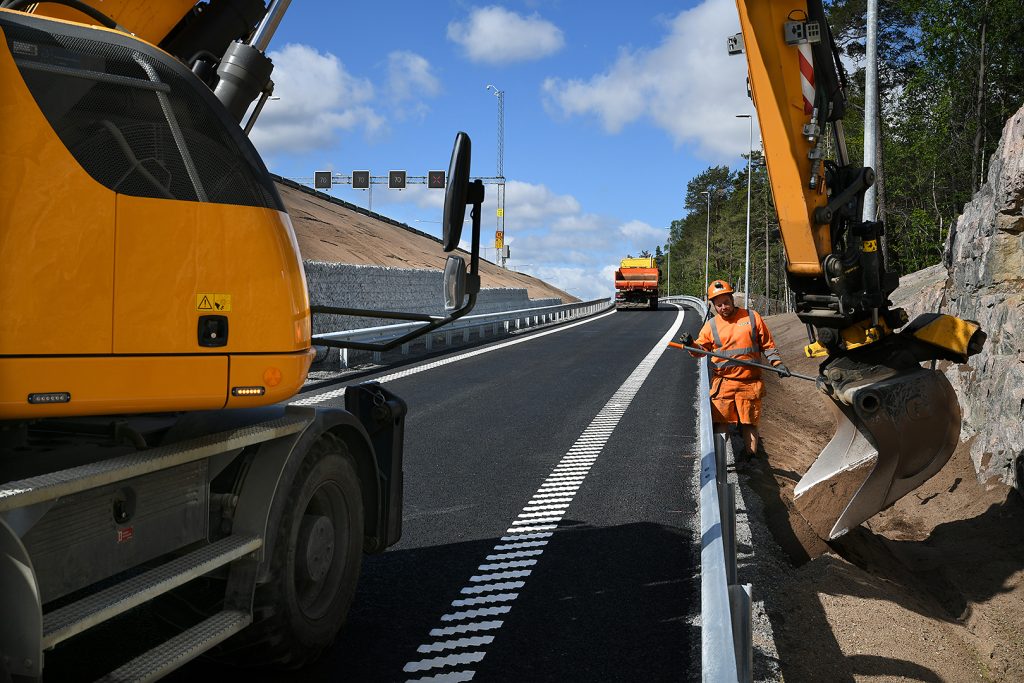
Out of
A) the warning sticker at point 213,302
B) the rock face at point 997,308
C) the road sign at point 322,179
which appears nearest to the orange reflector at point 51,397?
the warning sticker at point 213,302

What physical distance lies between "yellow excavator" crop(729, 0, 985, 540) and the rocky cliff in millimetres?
2467

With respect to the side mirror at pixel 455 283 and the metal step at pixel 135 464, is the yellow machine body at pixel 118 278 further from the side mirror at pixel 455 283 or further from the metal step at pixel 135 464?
the side mirror at pixel 455 283

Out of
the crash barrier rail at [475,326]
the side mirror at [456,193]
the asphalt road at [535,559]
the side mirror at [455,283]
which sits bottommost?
the asphalt road at [535,559]

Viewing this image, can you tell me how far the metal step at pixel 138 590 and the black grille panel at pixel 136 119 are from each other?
1335 millimetres

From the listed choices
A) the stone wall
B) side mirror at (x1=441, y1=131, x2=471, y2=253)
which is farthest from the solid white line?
side mirror at (x1=441, y1=131, x2=471, y2=253)

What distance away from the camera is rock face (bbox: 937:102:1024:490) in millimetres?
9016

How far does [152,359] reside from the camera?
3359 mm

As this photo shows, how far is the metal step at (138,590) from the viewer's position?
2.93m

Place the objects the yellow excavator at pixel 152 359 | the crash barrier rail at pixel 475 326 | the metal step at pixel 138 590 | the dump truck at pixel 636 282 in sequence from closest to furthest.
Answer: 1. the metal step at pixel 138 590
2. the yellow excavator at pixel 152 359
3. the crash barrier rail at pixel 475 326
4. the dump truck at pixel 636 282

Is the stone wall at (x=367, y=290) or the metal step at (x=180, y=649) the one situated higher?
the stone wall at (x=367, y=290)

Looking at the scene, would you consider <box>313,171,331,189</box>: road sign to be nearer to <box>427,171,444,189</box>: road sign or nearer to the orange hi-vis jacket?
<box>427,171,444,189</box>: road sign

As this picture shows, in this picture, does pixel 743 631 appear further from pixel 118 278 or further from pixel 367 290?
pixel 367 290

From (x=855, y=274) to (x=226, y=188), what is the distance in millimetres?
4522

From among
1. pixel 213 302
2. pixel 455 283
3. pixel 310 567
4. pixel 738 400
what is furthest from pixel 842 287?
pixel 213 302
